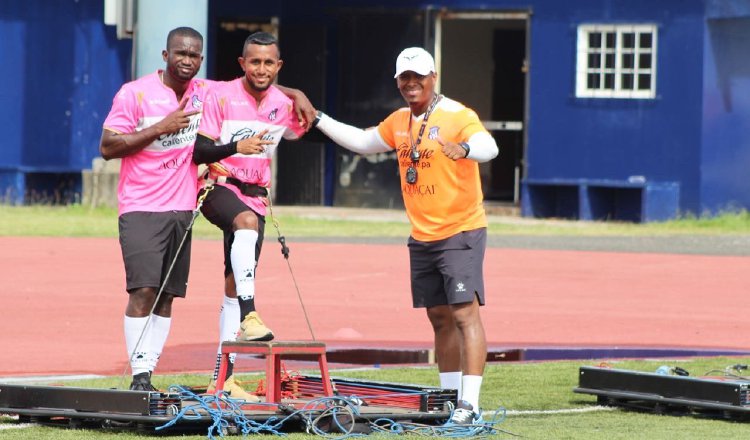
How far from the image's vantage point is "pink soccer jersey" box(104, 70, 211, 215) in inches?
403

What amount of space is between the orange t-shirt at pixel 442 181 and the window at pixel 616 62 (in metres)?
19.4

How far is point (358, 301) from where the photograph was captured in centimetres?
1781

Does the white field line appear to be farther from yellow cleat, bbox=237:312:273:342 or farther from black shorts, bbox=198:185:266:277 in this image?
black shorts, bbox=198:185:266:277

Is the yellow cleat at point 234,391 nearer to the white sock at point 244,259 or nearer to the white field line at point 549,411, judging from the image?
the white sock at point 244,259

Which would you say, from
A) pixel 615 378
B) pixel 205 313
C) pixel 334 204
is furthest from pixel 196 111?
pixel 334 204

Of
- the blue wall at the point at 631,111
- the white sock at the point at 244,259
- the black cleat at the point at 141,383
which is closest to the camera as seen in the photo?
the black cleat at the point at 141,383

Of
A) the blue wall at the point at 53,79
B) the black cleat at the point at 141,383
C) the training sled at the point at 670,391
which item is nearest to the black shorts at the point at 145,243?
the black cleat at the point at 141,383

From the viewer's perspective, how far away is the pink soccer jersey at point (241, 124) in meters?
10.7

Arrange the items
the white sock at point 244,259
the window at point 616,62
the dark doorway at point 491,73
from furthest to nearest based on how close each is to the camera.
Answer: the dark doorway at point 491,73 → the window at point 616,62 → the white sock at point 244,259

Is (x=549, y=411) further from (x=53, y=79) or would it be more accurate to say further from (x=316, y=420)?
(x=53, y=79)

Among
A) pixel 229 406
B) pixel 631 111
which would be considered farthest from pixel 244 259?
pixel 631 111

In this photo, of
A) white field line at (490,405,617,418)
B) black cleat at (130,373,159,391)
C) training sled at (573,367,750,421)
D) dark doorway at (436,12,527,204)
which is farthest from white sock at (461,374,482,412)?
dark doorway at (436,12,527,204)

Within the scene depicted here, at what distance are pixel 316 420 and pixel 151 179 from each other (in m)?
1.82

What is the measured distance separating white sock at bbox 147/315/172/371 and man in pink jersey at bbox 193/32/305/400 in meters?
0.38
